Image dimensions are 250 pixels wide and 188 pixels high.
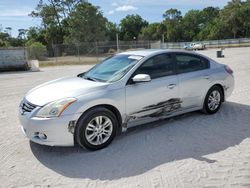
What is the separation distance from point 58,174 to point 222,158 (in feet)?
7.59

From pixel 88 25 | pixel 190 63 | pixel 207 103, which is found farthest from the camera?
pixel 88 25

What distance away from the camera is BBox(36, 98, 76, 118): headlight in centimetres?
440

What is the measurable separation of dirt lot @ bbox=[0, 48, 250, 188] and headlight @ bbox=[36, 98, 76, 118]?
0.69m

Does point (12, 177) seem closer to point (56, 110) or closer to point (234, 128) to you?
point (56, 110)

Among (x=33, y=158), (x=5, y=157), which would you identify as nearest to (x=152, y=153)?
(x=33, y=158)

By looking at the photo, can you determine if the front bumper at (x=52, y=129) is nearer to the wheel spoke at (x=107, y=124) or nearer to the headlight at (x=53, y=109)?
the headlight at (x=53, y=109)

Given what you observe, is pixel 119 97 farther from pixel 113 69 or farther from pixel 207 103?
pixel 207 103

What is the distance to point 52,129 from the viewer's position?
4363 mm

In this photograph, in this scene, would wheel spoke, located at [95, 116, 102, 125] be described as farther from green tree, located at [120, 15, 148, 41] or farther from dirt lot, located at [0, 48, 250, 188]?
green tree, located at [120, 15, 148, 41]

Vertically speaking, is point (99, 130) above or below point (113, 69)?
below

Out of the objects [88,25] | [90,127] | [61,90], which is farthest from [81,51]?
[90,127]

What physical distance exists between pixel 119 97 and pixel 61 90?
95 cm

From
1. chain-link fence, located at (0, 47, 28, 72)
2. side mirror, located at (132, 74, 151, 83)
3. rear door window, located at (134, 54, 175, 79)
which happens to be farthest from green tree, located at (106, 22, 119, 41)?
side mirror, located at (132, 74, 151, 83)

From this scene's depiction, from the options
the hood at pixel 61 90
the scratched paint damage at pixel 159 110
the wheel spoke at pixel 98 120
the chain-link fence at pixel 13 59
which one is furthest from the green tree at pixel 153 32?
the wheel spoke at pixel 98 120
